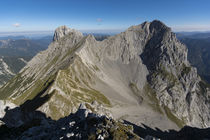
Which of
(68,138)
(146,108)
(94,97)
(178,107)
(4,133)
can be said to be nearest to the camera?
(68,138)

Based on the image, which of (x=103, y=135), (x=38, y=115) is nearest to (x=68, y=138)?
(x=103, y=135)

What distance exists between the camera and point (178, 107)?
650 feet

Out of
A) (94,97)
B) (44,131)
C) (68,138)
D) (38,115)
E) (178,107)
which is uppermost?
(68,138)

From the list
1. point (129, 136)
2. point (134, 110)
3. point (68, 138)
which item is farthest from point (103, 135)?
point (134, 110)

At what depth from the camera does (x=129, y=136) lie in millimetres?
27547

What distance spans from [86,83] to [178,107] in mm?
135892

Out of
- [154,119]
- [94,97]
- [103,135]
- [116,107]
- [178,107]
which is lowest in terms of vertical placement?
[178,107]

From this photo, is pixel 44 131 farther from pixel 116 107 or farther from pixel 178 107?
pixel 178 107

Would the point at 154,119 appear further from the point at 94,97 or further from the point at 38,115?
the point at 38,115

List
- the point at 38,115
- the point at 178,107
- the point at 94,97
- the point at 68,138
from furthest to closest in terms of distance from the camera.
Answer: the point at 178,107 → the point at 94,97 → the point at 38,115 → the point at 68,138

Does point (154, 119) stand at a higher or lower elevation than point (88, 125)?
lower

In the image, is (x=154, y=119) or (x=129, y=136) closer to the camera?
(x=129, y=136)

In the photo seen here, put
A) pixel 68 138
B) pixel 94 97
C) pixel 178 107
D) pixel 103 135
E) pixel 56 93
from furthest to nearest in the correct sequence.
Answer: pixel 178 107, pixel 94 97, pixel 56 93, pixel 68 138, pixel 103 135

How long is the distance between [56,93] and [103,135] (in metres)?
96.8
